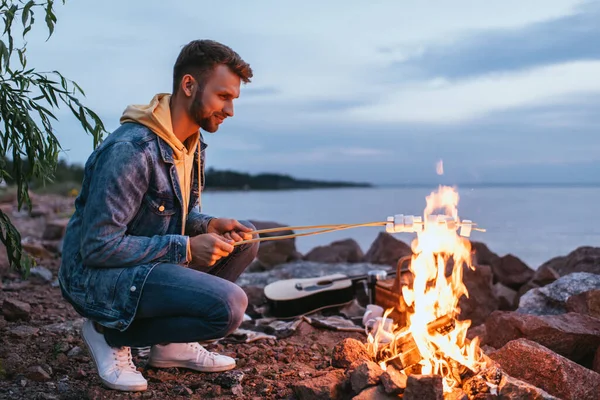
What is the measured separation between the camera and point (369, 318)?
178 inches

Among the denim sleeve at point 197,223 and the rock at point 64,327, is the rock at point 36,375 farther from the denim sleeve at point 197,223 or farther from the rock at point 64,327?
the denim sleeve at point 197,223

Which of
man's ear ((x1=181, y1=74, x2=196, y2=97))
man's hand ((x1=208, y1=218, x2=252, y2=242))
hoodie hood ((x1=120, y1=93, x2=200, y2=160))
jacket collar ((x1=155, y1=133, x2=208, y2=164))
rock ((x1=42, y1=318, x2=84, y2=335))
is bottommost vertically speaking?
rock ((x1=42, y1=318, x2=84, y2=335))

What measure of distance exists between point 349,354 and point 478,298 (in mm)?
2425

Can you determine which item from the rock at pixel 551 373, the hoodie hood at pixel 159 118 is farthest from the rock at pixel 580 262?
the hoodie hood at pixel 159 118

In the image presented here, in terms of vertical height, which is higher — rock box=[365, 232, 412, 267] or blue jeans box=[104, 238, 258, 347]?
blue jeans box=[104, 238, 258, 347]

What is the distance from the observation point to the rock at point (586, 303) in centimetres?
414

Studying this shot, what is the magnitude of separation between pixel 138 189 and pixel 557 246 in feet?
24.5

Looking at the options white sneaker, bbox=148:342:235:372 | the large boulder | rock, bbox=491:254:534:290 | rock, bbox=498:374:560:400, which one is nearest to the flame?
rock, bbox=498:374:560:400

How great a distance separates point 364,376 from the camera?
284 centimetres

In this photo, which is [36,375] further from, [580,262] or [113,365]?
[580,262]

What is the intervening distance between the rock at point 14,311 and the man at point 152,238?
52.5 inches

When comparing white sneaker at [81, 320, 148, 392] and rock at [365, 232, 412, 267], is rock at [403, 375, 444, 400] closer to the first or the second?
white sneaker at [81, 320, 148, 392]

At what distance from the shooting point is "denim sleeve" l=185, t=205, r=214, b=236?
3.42 m

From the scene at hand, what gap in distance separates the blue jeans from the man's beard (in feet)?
2.29
